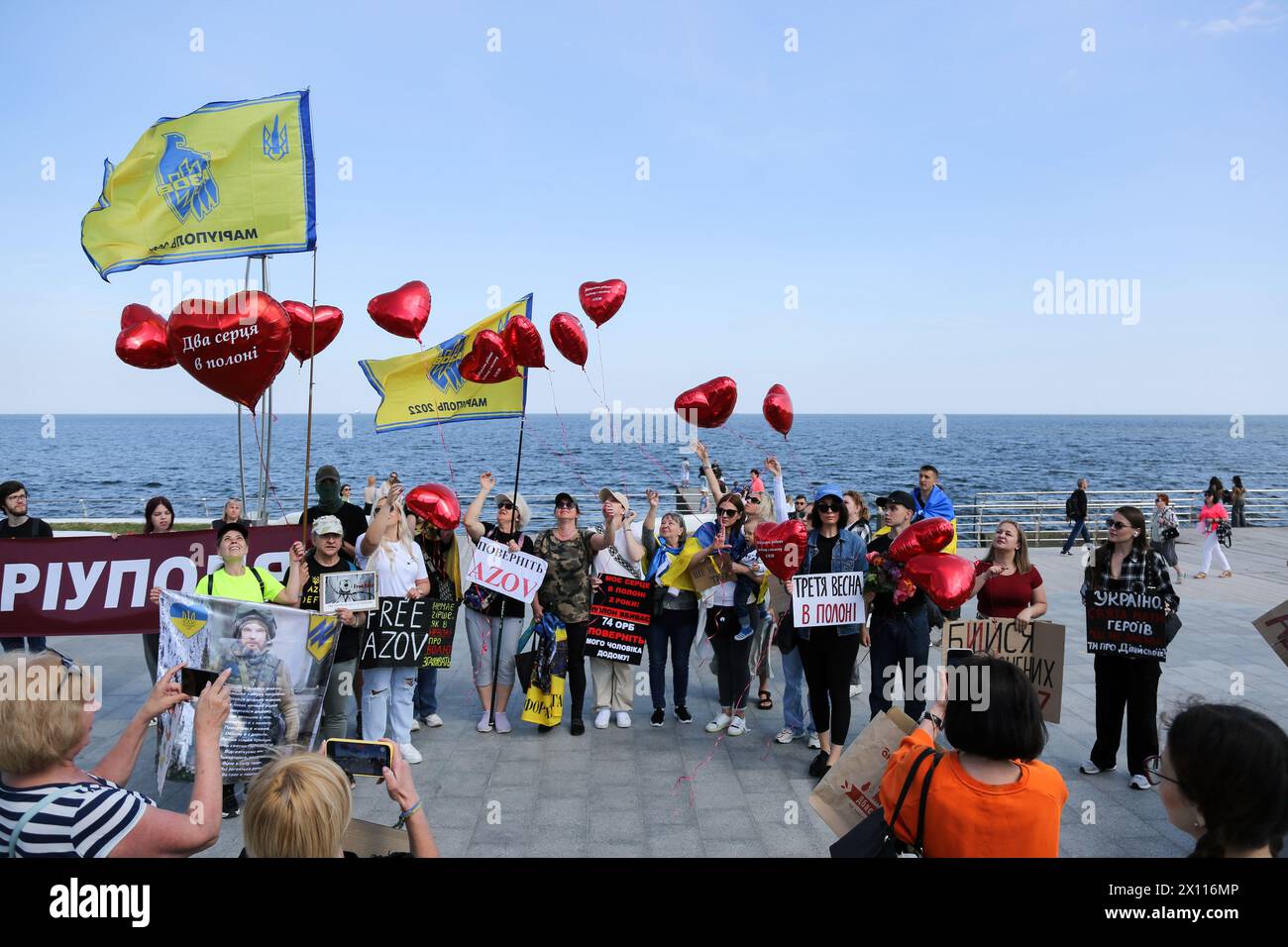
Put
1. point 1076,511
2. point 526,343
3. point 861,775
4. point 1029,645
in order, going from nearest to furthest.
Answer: point 861,775 < point 1029,645 < point 526,343 < point 1076,511

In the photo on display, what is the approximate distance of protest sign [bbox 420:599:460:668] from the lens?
6.55 m

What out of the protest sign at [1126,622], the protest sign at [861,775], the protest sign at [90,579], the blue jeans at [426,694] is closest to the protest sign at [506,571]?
the blue jeans at [426,694]

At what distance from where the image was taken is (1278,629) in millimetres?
4648

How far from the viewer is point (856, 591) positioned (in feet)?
19.3

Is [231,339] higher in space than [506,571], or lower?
higher

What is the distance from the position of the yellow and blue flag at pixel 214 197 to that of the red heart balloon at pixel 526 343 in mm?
1885

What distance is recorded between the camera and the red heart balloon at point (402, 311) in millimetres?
8562

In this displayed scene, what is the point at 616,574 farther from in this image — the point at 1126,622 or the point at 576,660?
the point at 1126,622

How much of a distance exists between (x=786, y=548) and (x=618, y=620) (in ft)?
5.76

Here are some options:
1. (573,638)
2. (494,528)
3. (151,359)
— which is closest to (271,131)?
(151,359)

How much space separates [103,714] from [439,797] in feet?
Result: 11.9

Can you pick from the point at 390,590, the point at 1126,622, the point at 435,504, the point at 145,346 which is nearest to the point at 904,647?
the point at 1126,622

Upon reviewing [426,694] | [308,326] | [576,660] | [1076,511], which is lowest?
[426,694]

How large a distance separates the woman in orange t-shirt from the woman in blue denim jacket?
352 cm
